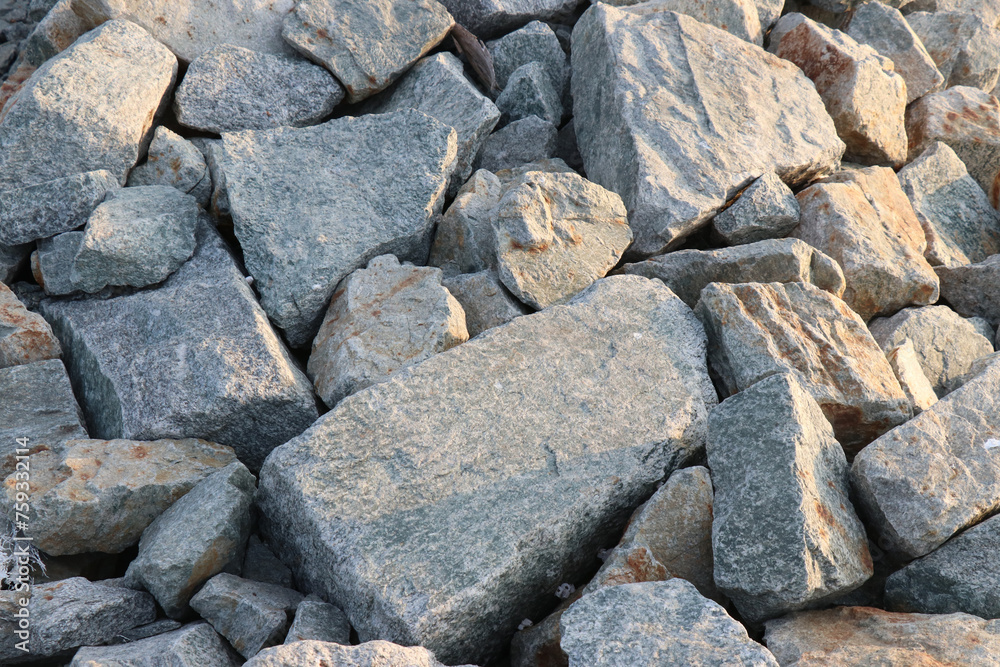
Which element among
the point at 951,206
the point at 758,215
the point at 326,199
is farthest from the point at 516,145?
the point at 951,206

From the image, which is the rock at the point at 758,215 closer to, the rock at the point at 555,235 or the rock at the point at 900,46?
the rock at the point at 555,235

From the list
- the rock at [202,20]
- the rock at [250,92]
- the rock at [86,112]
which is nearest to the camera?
the rock at [86,112]

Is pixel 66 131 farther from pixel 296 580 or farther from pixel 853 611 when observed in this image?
pixel 853 611

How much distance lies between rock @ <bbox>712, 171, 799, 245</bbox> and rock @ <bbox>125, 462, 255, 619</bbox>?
222 cm

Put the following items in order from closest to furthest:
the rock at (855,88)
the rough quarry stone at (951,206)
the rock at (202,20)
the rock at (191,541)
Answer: the rock at (191,541), the rock at (202,20), the rough quarry stone at (951,206), the rock at (855,88)

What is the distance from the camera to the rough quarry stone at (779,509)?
196 centimetres

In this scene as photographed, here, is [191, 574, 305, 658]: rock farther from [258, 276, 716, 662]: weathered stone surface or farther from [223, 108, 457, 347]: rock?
[223, 108, 457, 347]: rock

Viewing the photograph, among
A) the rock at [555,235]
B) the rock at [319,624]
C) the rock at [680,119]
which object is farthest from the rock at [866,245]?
the rock at [319,624]

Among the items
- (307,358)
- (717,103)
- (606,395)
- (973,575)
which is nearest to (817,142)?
(717,103)

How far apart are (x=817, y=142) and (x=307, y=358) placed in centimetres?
260

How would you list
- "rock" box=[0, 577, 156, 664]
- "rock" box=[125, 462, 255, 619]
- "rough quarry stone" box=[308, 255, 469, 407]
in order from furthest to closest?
"rough quarry stone" box=[308, 255, 469, 407] < "rock" box=[125, 462, 255, 619] < "rock" box=[0, 577, 156, 664]

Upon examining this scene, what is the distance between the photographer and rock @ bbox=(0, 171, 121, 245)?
2955mm

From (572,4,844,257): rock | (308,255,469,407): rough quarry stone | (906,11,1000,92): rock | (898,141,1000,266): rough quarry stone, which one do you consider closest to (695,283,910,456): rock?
(572,4,844,257): rock

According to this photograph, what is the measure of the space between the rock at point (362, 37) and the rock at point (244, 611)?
2377 mm
